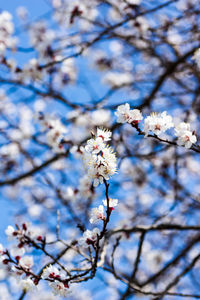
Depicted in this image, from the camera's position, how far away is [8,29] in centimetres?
390

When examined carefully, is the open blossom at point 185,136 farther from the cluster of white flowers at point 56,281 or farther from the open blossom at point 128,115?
the cluster of white flowers at point 56,281

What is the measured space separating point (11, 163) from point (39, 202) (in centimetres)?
78

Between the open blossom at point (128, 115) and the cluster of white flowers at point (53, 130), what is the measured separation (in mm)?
1409

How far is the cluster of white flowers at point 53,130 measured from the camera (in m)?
3.02

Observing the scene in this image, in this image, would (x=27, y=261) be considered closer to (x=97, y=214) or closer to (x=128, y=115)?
(x=97, y=214)

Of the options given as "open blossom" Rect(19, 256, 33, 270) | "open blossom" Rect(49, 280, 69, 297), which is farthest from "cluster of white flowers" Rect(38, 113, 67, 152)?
"open blossom" Rect(49, 280, 69, 297)

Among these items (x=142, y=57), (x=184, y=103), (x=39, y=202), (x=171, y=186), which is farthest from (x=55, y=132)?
(x=142, y=57)

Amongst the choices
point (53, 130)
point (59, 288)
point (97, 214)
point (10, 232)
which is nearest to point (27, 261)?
point (10, 232)

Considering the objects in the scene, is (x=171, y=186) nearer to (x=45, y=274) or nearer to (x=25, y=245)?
(x=25, y=245)

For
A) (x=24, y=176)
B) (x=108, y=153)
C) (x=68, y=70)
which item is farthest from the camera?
(x=68, y=70)

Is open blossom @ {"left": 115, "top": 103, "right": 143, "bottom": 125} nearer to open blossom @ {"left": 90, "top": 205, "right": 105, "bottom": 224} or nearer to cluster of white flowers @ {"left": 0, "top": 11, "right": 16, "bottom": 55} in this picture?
open blossom @ {"left": 90, "top": 205, "right": 105, "bottom": 224}

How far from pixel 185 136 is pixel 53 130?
5.69ft

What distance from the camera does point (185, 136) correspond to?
1.65m

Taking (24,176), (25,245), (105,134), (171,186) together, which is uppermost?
(171,186)
